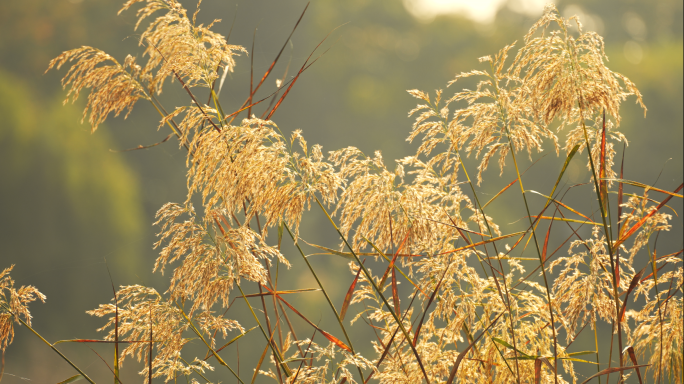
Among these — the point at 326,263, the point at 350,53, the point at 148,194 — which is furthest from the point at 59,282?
the point at 350,53

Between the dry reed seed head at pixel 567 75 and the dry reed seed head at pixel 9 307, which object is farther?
the dry reed seed head at pixel 9 307

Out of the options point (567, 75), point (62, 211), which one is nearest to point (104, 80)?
point (567, 75)

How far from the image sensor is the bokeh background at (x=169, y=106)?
2996mm

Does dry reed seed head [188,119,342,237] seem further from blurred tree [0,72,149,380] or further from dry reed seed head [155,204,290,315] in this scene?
blurred tree [0,72,149,380]

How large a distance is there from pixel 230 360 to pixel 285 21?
3096 mm

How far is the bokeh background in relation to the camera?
3.00 metres

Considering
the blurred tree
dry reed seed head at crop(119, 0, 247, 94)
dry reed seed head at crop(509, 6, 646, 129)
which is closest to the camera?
dry reed seed head at crop(509, 6, 646, 129)

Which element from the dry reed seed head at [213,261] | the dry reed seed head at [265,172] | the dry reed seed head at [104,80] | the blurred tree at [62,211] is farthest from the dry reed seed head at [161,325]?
the blurred tree at [62,211]

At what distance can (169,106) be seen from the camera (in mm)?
4410

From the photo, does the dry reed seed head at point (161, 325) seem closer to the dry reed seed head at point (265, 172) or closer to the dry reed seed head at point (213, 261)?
the dry reed seed head at point (213, 261)

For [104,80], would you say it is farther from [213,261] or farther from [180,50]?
[213,261]

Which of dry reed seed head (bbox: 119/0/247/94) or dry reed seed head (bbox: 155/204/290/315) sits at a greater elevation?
dry reed seed head (bbox: 119/0/247/94)

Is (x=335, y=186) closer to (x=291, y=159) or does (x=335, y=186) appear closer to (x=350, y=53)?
(x=291, y=159)

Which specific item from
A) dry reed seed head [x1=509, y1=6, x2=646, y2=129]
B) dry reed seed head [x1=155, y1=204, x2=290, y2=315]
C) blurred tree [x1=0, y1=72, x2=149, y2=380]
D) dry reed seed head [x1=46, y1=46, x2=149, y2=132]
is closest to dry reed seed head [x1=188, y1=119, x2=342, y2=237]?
dry reed seed head [x1=155, y1=204, x2=290, y2=315]
